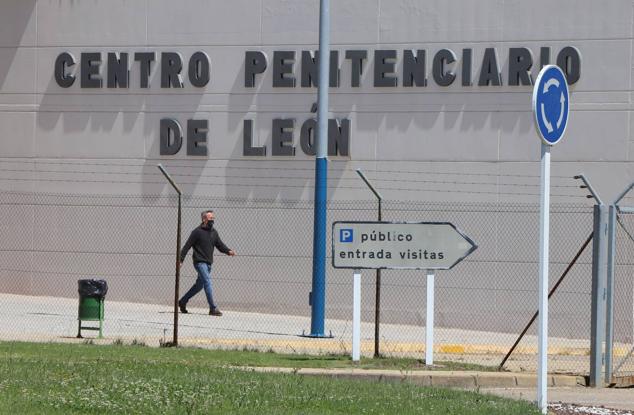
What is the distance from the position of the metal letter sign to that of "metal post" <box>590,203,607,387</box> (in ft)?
5.37

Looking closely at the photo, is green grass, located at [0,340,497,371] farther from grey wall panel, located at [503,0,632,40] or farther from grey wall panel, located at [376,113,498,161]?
grey wall panel, located at [503,0,632,40]

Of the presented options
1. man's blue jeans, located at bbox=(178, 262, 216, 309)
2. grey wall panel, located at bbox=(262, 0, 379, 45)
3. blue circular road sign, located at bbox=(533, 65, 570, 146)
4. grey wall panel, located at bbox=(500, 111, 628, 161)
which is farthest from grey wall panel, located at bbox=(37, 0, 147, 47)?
blue circular road sign, located at bbox=(533, 65, 570, 146)

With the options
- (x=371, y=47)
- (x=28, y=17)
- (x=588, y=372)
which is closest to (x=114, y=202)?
(x=28, y=17)

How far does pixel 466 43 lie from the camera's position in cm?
2223

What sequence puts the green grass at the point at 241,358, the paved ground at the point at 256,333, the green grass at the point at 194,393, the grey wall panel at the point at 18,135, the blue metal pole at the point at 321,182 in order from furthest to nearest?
the grey wall panel at the point at 18,135
the blue metal pole at the point at 321,182
the paved ground at the point at 256,333
the green grass at the point at 241,358
the green grass at the point at 194,393

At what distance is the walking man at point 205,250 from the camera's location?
72.4ft

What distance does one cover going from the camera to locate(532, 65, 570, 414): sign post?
11688mm

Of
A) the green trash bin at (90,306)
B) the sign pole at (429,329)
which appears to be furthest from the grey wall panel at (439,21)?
the green trash bin at (90,306)

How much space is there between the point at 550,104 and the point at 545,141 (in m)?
0.41

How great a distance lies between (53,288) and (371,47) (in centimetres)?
733

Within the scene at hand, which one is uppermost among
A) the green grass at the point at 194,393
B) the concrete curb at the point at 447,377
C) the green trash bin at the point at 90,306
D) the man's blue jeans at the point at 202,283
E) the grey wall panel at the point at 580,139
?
the grey wall panel at the point at 580,139

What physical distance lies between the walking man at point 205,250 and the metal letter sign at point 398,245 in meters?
5.68

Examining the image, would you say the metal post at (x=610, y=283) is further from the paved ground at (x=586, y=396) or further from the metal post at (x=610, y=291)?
the paved ground at (x=586, y=396)

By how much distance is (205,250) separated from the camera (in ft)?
72.8
